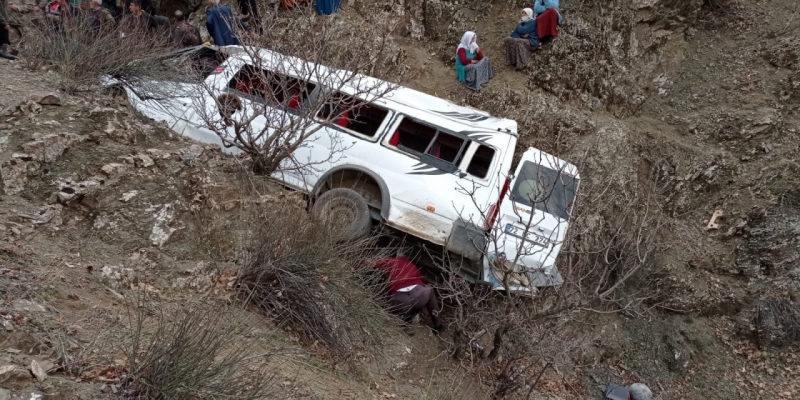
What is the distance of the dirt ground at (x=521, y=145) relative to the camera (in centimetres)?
425

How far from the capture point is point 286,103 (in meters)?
6.63

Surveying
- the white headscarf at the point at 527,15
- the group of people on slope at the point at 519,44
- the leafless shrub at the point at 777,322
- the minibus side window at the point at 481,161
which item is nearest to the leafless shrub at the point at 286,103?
the minibus side window at the point at 481,161

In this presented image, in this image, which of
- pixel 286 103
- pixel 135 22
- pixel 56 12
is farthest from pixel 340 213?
pixel 56 12

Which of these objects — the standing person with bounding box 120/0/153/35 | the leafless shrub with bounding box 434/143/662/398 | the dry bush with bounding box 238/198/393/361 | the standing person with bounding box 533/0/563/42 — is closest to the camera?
the dry bush with bounding box 238/198/393/361

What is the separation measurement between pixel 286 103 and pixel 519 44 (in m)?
5.84

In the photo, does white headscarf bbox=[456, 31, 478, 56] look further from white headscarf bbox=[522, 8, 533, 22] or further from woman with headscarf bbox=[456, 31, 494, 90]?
white headscarf bbox=[522, 8, 533, 22]

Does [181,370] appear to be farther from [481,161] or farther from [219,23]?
[219,23]

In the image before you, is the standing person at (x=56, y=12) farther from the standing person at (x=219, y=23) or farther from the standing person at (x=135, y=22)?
the standing person at (x=219, y=23)

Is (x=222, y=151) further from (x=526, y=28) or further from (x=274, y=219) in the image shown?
(x=526, y=28)

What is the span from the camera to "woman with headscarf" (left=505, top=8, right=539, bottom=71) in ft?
35.7

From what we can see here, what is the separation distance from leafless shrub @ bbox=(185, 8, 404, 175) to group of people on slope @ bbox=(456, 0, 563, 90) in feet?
11.8

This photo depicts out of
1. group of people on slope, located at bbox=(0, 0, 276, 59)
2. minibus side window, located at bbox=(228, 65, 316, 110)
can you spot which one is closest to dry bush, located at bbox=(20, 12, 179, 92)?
group of people on slope, located at bbox=(0, 0, 276, 59)

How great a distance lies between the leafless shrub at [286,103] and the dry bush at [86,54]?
102 centimetres

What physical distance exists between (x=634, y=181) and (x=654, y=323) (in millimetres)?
2609
